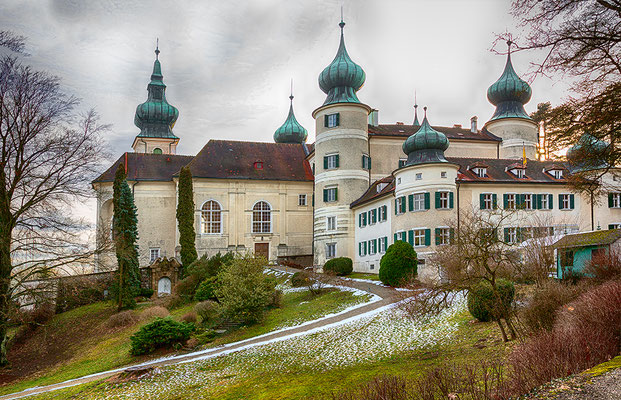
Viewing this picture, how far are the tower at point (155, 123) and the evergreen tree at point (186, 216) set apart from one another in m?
19.6

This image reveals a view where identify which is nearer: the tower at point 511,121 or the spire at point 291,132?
the tower at point 511,121

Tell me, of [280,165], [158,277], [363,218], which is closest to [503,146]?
[363,218]

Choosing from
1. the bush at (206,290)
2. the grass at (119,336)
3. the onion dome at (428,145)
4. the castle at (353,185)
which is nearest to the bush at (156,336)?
the grass at (119,336)

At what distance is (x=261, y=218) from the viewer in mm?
49688

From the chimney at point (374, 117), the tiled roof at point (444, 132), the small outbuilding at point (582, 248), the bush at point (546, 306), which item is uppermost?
the chimney at point (374, 117)

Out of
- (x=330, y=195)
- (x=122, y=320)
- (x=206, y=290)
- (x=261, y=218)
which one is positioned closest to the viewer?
(x=122, y=320)

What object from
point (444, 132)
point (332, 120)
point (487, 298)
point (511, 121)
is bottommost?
point (487, 298)

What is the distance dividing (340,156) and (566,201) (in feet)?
53.6

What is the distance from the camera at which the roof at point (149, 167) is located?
160 ft

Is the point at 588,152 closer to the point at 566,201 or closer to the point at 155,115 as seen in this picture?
the point at 566,201

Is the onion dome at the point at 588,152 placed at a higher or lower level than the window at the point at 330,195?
lower

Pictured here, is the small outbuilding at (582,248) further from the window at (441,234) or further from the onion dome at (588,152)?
the window at (441,234)

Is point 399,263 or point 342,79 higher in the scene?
point 342,79

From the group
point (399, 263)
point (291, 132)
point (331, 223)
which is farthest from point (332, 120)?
point (399, 263)
